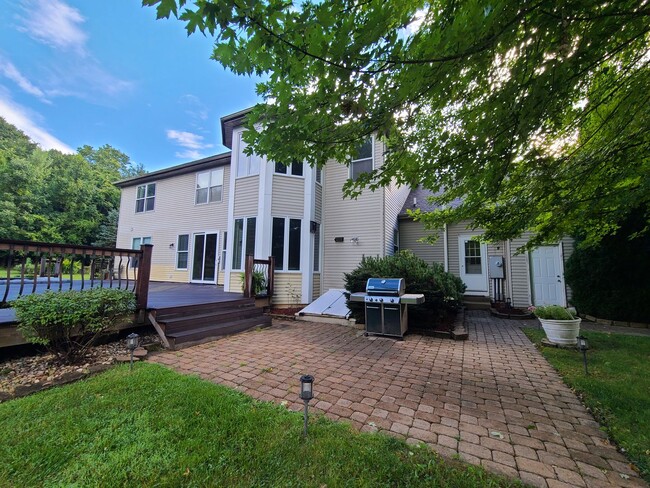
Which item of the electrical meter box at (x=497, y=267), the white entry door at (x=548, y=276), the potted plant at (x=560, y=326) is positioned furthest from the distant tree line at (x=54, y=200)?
the white entry door at (x=548, y=276)

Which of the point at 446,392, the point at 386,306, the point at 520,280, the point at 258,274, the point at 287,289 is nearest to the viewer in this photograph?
the point at 446,392

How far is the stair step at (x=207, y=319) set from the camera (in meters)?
5.23

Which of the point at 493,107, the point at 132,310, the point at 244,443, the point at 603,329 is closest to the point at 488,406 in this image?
the point at 244,443

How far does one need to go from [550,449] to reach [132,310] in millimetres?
6091

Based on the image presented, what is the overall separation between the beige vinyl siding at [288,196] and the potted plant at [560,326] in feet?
24.5

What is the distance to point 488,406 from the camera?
3.00 m

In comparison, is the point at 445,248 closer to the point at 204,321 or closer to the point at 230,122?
the point at 204,321

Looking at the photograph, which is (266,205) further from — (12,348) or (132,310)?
(12,348)

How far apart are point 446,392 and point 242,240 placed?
8199 mm

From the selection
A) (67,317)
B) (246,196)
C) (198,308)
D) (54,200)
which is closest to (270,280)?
(198,308)

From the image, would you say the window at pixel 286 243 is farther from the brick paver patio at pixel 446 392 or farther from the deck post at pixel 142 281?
the deck post at pixel 142 281

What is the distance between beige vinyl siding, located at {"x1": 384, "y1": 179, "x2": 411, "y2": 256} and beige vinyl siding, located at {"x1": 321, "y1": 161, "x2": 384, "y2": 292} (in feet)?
1.21

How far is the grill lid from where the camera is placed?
229 inches

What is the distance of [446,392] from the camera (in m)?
3.34
